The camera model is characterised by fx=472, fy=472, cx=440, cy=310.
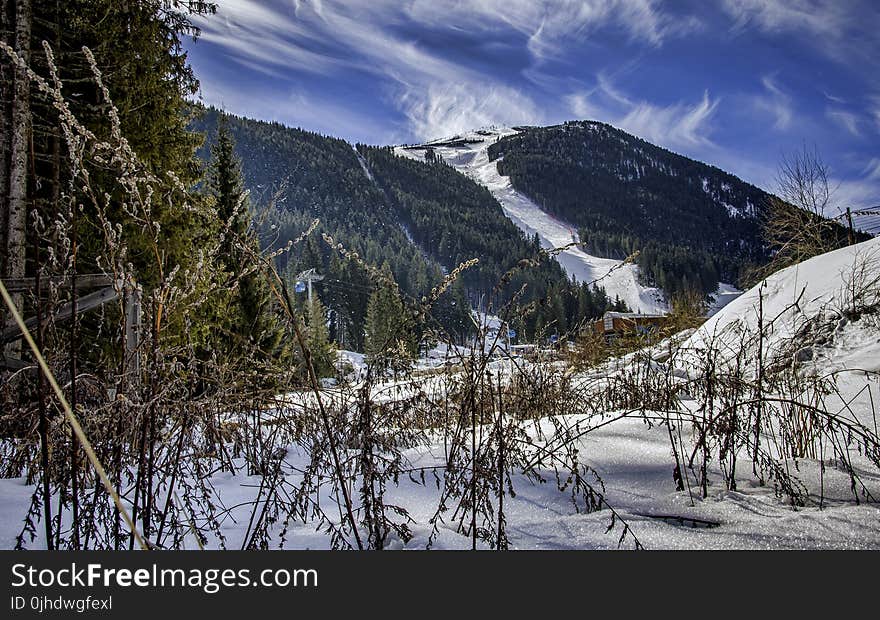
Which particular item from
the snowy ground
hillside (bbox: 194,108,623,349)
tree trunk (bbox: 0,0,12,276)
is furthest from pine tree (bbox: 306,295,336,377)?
hillside (bbox: 194,108,623,349)

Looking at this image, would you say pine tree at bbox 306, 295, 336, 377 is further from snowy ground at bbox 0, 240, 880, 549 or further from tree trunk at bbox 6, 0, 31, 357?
tree trunk at bbox 6, 0, 31, 357

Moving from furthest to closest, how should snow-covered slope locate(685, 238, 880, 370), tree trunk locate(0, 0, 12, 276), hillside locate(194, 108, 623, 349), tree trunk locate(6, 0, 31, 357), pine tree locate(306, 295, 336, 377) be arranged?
hillside locate(194, 108, 623, 349) < tree trunk locate(6, 0, 31, 357) < tree trunk locate(0, 0, 12, 276) < snow-covered slope locate(685, 238, 880, 370) < pine tree locate(306, 295, 336, 377)

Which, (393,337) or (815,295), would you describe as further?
(815,295)

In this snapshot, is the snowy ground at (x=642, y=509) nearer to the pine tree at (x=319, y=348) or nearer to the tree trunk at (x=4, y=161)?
the pine tree at (x=319, y=348)

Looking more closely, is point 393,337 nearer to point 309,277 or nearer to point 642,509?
Result: point 642,509

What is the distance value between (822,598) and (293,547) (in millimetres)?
1419

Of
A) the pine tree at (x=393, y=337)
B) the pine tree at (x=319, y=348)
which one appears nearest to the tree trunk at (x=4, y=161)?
the pine tree at (x=319, y=348)

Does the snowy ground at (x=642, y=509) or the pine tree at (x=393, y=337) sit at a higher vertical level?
the pine tree at (x=393, y=337)

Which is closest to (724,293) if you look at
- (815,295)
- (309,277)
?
(309,277)

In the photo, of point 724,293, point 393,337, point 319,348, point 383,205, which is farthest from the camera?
point 383,205

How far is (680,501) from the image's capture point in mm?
1835

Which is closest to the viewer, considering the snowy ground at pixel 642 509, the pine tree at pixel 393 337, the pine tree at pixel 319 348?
the snowy ground at pixel 642 509

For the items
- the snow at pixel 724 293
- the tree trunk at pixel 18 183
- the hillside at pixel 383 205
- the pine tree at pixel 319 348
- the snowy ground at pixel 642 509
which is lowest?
the snowy ground at pixel 642 509

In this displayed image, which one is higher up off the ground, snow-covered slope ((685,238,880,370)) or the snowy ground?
snow-covered slope ((685,238,880,370))
